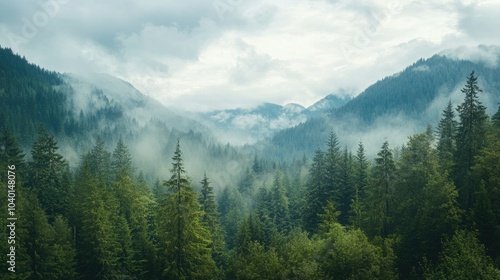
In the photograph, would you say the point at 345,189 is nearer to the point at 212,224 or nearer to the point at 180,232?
the point at 212,224

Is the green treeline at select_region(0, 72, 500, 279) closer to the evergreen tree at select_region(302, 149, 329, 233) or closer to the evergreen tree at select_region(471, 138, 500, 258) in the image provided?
the evergreen tree at select_region(471, 138, 500, 258)

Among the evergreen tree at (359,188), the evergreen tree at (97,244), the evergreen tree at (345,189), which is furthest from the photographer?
the evergreen tree at (345,189)

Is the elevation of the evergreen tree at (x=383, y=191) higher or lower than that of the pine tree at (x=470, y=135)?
lower

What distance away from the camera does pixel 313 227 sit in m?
56.5

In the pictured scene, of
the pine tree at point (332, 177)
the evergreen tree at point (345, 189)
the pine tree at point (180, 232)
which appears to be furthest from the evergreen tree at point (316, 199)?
the pine tree at point (180, 232)

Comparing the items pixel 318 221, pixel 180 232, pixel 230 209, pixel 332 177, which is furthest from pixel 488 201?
pixel 230 209

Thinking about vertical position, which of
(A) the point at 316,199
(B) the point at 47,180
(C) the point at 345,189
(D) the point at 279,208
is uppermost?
(B) the point at 47,180

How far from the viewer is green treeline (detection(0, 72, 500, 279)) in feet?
94.3

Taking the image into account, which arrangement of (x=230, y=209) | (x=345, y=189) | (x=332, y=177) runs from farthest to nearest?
1. (x=230, y=209)
2. (x=332, y=177)
3. (x=345, y=189)

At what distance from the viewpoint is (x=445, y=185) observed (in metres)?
33.2

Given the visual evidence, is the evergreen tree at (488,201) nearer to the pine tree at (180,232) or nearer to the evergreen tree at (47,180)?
the pine tree at (180,232)

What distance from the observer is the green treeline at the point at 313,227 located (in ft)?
94.3

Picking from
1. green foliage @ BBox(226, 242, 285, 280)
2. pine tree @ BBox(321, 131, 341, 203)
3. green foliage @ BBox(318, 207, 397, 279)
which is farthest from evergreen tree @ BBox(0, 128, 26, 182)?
pine tree @ BBox(321, 131, 341, 203)

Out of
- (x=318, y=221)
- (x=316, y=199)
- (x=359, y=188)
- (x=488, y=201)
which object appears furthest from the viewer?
(x=316, y=199)
